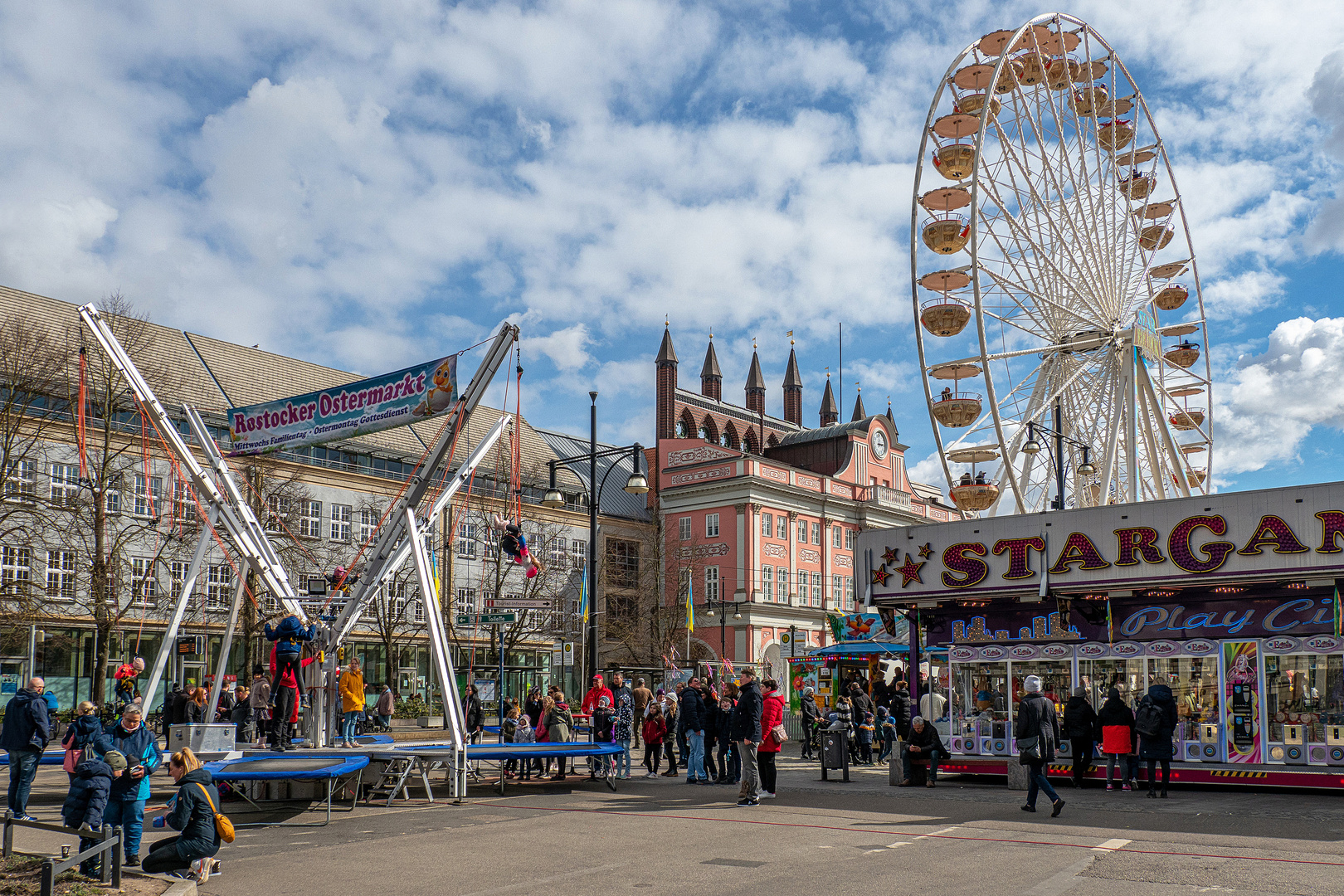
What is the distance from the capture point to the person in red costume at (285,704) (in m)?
18.6

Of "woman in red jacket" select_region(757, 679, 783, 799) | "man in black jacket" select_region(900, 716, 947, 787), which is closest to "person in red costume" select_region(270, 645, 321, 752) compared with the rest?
"woman in red jacket" select_region(757, 679, 783, 799)

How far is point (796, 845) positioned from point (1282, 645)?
433 inches

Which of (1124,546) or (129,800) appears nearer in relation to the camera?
(129,800)

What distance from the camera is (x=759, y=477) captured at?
6856cm

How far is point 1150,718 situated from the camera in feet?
57.4

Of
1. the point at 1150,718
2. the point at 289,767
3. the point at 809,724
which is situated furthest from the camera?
the point at 809,724

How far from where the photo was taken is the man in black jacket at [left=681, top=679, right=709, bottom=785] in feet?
66.8

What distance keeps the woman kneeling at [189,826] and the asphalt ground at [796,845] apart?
1.41ft

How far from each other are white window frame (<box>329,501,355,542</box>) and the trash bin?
3653 centimetres

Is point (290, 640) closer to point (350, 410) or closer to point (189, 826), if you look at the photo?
point (350, 410)

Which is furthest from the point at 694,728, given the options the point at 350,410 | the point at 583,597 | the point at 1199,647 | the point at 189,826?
the point at 583,597

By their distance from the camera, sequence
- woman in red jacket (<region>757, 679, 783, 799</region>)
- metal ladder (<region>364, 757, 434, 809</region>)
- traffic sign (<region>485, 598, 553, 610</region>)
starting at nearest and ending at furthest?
metal ladder (<region>364, 757, 434, 809</region>) → woman in red jacket (<region>757, 679, 783, 799</region>) → traffic sign (<region>485, 598, 553, 610</region>)

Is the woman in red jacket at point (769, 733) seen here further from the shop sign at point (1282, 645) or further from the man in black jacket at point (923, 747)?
the shop sign at point (1282, 645)

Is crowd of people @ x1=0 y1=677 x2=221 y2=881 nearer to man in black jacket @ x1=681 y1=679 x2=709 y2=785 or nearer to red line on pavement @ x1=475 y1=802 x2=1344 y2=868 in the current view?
red line on pavement @ x1=475 y1=802 x2=1344 y2=868
